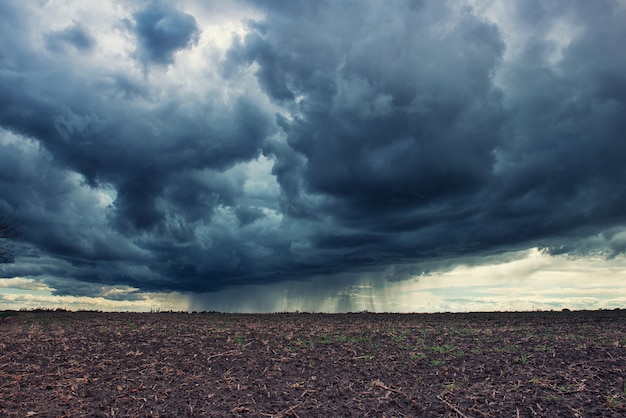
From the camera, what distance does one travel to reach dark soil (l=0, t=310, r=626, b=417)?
551 inches

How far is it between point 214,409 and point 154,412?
6.11 feet

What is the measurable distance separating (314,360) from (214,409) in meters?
5.71

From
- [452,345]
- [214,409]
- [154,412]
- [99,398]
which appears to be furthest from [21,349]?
[452,345]

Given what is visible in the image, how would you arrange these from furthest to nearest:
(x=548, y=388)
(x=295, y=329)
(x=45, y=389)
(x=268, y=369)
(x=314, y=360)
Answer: (x=295, y=329)
(x=314, y=360)
(x=268, y=369)
(x=45, y=389)
(x=548, y=388)

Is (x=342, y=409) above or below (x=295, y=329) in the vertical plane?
below

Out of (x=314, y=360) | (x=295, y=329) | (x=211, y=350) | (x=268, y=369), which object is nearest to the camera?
(x=268, y=369)

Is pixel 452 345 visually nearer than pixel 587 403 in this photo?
No

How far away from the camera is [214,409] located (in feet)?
46.4

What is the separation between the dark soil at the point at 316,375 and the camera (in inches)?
551

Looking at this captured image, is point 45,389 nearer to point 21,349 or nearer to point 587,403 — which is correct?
point 21,349

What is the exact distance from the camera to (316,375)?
55.3 ft

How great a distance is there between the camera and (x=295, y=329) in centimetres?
2847

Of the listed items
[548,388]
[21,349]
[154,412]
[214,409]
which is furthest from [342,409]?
[21,349]

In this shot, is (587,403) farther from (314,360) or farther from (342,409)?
(314,360)
